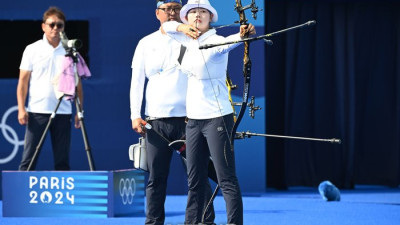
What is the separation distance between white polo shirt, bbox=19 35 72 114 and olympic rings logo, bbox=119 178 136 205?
880 mm

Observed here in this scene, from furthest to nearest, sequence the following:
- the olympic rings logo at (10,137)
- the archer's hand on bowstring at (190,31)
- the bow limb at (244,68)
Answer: the olympic rings logo at (10,137), the archer's hand on bowstring at (190,31), the bow limb at (244,68)

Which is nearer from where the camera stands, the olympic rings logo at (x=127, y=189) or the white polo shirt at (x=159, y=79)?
the white polo shirt at (x=159, y=79)

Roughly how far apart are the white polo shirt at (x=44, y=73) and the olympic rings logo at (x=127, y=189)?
0.88 m

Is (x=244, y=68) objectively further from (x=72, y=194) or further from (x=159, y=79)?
(x=72, y=194)

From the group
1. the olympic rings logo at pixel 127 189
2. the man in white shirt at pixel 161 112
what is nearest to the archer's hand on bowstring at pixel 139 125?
the man in white shirt at pixel 161 112

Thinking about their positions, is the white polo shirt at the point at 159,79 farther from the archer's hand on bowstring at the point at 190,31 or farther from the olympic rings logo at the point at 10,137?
the olympic rings logo at the point at 10,137

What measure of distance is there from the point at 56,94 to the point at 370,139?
4527mm

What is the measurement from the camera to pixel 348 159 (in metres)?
10.6

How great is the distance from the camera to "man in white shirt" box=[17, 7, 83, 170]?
7.60 m

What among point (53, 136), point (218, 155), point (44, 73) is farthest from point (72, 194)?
point (218, 155)

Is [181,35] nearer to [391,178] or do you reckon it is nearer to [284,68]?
[284,68]

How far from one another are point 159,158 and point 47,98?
233 centimetres

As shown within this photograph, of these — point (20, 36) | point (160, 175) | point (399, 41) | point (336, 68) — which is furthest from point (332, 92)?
point (160, 175)

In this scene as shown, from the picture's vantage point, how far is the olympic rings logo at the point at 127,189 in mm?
7113
